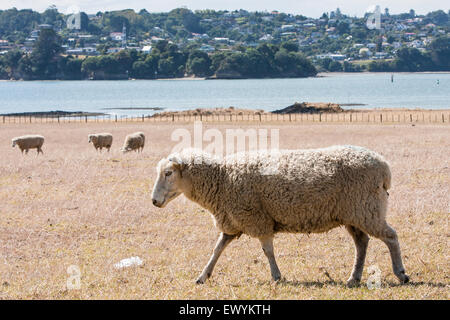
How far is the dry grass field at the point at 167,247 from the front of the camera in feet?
26.4

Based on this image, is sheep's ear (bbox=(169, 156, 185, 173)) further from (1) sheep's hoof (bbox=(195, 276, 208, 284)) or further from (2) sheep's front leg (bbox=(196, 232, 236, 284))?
A: (1) sheep's hoof (bbox=(195, 276, 208, 284))

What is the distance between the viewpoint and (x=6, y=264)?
9.93 m

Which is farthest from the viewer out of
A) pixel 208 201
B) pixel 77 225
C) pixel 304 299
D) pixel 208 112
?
pixel 208 112

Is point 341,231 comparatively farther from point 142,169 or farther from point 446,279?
point 142,169

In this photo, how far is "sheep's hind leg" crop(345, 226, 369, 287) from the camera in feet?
27.3

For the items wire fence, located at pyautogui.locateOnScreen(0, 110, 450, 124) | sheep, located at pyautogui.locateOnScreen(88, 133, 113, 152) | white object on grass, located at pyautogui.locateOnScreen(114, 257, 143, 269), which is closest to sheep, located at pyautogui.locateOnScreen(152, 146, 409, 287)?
white object on grass, located at pyautogui.locateOnScreen(114, 257, 143, 269)

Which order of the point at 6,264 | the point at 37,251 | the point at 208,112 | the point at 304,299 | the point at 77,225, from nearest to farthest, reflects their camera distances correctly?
the point at 304,299 < the point at 6,264 < the point at 37,251 < the point at 77,225 < the point at 208,112

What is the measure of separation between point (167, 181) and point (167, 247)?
2292 millimetres

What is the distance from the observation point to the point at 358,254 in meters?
8.53

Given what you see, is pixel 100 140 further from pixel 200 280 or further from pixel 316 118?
pixel 316 118

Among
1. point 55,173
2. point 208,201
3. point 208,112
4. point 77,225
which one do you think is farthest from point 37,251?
point 208,112

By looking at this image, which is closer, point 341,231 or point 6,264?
point 6,264

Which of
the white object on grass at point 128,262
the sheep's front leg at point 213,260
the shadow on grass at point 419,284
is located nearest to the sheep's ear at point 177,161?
the sheep's front leg at point 213,260
